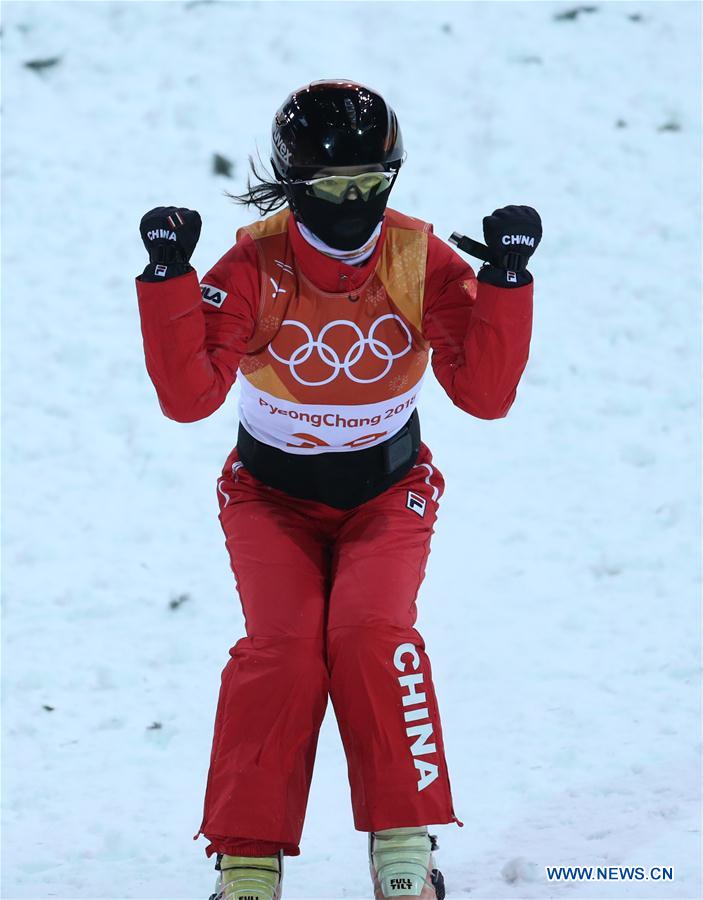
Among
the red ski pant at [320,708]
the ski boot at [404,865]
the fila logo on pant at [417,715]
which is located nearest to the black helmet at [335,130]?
the red ski pant at [320,708]

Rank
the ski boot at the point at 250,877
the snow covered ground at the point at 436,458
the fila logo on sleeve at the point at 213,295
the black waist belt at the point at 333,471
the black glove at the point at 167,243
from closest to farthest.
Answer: the ski boot at the point at 250,877 < the black glove at the point at 167,243 < the fila logo on sleeve at the point at 213,295 < the black waist belt at the point at 333,471 < the snow covered ground at the point at 436,458

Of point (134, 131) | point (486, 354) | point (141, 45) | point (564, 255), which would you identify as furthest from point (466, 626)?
point (141, 45)

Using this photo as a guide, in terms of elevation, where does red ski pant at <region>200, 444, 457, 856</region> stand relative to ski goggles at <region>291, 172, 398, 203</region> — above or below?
below

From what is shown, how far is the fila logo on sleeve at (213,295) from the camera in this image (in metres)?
3.19

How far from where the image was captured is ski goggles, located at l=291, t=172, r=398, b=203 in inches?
122

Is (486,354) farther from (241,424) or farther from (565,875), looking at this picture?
(565,875)

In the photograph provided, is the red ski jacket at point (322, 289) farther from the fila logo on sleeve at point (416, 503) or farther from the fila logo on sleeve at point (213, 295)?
the fila logo on sleeve at point (416, 503)

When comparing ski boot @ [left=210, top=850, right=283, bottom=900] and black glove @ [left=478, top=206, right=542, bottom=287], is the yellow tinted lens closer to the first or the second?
black glove @ [left=478, top=206, right=542, bottom=287]

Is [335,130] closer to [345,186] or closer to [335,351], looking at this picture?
[345,186]

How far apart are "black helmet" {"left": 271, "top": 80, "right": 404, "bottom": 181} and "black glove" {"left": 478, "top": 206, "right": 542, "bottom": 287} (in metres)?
0.32

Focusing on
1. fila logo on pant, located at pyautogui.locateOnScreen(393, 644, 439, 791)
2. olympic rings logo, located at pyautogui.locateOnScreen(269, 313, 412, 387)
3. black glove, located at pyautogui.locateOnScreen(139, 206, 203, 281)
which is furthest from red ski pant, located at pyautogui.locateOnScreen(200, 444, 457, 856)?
black glove, located at pyautogui.locateOnScreen(139, 206, 203, 281)

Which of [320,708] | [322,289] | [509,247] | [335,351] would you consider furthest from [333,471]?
[509,247]

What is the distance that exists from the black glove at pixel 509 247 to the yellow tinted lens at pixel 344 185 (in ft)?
0.98

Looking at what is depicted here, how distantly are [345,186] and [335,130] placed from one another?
0.14m
